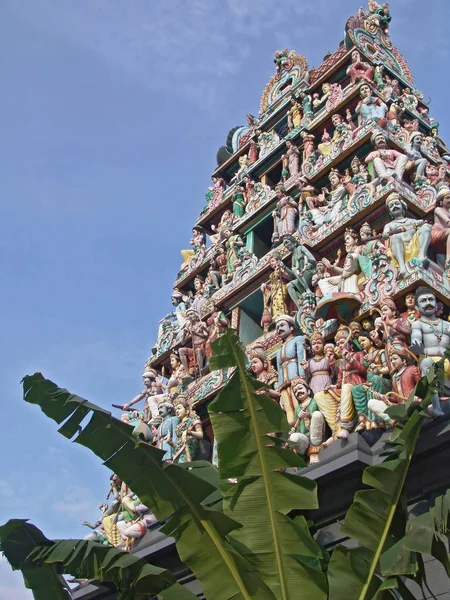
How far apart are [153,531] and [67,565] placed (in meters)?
4.96

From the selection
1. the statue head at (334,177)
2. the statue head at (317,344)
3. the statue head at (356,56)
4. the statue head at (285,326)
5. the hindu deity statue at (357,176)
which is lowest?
the statue head at (317,344)

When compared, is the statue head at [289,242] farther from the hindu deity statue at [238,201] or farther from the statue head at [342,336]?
the hindu deity statue at [238,201]

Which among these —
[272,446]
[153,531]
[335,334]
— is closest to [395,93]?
[335,334]

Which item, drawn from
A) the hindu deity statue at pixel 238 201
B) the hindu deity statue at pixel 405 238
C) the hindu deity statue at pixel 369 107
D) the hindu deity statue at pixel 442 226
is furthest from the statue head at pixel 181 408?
the hindu deity statue at pixel 369 107

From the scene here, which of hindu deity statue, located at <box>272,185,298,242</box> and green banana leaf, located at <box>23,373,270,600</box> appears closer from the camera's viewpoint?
green banana leaf, located at <box>23,373,270,600</box>

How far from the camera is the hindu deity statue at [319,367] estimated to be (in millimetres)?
12062

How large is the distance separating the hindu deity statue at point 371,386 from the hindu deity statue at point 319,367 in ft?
2.64

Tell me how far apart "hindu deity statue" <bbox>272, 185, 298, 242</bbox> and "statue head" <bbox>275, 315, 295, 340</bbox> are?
3.26 metres

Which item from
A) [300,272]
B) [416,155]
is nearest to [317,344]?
[300,272]

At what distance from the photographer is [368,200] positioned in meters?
14.5

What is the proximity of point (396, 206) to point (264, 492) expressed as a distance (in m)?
7.93

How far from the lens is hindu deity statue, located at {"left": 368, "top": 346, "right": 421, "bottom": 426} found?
9.95 metres

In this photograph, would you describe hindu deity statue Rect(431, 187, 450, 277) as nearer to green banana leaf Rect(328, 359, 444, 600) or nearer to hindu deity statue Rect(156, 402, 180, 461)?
hindu deity statue Rect(156, 402, 180, 461)

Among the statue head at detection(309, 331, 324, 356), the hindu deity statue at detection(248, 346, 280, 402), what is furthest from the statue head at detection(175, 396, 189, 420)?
the statue head at detection(309, 331, 324, 356)
